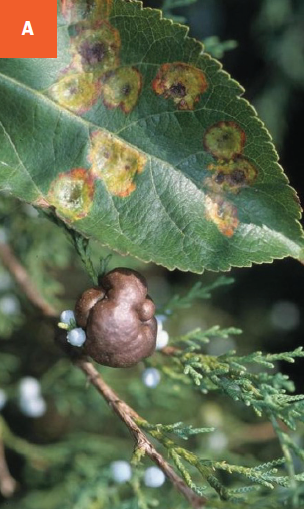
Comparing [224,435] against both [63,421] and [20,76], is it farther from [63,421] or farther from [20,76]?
[20,76]

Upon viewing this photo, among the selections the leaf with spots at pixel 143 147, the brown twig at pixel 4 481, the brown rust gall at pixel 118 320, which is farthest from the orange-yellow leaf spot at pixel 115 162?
the brown twig at pixel 4 481

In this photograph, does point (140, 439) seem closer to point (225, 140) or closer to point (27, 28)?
point (225, 140)

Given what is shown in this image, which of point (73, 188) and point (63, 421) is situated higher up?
point (73, 188)

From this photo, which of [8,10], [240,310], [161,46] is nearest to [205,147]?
[161,46]

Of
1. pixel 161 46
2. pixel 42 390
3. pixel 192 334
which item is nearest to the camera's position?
pixel 161 46

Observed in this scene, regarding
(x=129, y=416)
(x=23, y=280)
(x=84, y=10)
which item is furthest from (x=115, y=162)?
(x=23, y=280)

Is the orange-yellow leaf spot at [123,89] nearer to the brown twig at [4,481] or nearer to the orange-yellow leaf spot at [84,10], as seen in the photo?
the orange-yellow leaf spot at [84,10]
